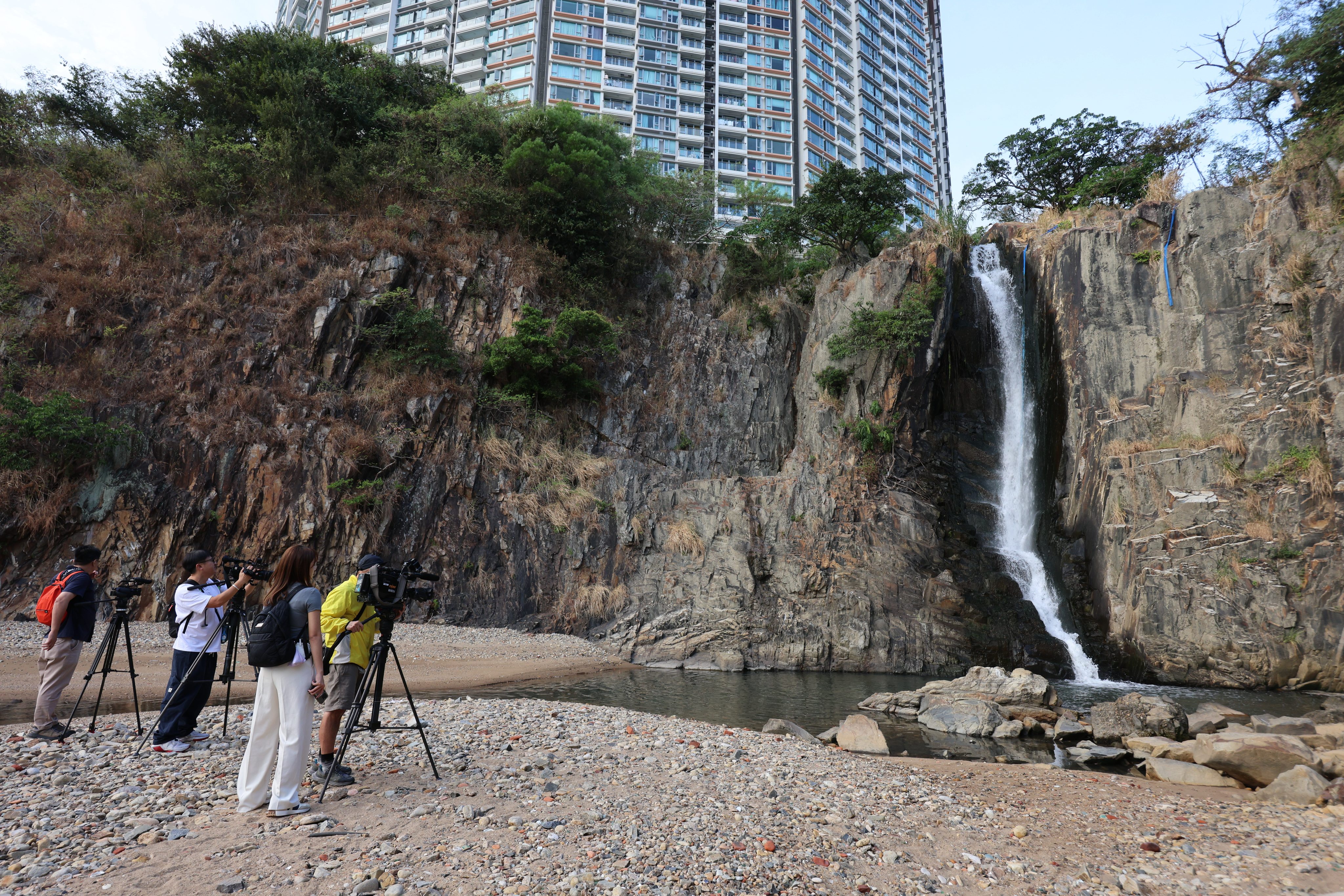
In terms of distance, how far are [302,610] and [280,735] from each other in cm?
102

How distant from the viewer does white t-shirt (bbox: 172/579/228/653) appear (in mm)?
7031

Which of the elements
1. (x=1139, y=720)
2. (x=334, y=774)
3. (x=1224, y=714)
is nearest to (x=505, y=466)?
(x=334, y=774)

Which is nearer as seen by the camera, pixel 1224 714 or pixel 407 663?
pixel 1224 714

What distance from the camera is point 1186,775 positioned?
851cm

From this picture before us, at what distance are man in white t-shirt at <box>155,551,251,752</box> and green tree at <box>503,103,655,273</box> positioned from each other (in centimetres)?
2273

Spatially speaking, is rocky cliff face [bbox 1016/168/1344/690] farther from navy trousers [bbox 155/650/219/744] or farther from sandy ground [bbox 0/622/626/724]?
navy trousers [bbox 155/650/219/744]

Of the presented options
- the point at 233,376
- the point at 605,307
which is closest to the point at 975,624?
the point at 605,307

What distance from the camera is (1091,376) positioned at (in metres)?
20.6

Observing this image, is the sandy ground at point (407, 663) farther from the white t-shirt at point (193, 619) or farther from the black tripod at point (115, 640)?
the white t-shirt at point (193, 619)

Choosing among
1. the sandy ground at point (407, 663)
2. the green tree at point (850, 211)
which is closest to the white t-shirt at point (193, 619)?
the sandy ground at point (407, 663)

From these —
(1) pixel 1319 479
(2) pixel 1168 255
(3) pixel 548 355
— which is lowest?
(1) pixel 1319 479

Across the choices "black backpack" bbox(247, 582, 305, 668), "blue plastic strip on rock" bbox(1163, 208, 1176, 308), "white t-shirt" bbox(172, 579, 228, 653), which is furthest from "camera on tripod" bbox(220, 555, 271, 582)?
"blue plastic strip on rock" bbox(1163, 208, 1176, 308)

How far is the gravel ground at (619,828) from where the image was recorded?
430 cm

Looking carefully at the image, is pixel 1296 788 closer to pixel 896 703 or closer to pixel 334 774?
pixel 896 703
